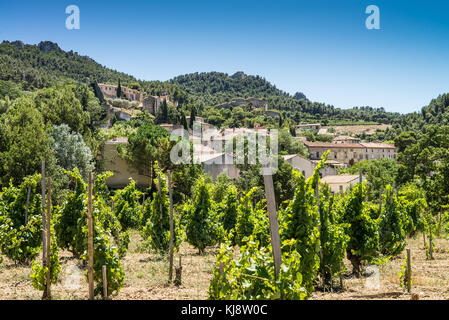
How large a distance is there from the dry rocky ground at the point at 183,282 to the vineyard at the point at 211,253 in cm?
3

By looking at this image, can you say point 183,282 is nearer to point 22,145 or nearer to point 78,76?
point 22,145

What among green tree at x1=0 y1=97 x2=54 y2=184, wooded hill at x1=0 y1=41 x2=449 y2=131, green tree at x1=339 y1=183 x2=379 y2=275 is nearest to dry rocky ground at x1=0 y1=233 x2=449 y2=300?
green tree at x1=339 y1=183 x2=379 y2=275

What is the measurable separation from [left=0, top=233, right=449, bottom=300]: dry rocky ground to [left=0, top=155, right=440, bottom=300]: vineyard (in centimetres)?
3

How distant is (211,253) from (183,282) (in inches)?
223

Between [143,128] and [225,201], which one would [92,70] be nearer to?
[143,128]

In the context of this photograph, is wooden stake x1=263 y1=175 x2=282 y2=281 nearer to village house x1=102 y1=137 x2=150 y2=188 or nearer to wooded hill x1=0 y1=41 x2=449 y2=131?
village house x1=102 y1=137 x2=150 y2=188

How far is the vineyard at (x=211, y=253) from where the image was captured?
4.74 meters

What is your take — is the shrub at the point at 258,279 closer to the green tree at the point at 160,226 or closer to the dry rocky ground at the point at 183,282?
the dry rocky ground at the point at 183,282

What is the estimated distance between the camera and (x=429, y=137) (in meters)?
37.1

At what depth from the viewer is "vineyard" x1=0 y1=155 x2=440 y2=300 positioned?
4738 millimetres

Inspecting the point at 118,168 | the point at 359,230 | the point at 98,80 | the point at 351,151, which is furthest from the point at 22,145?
the point at 98,80

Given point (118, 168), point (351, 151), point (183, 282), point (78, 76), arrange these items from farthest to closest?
point (78, 76) → point (351, 151) → point (118, 168) → point (183, 282)

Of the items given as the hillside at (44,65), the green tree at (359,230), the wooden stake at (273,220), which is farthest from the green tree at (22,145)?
the hillside at (44,65)

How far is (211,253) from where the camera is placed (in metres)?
14.5
